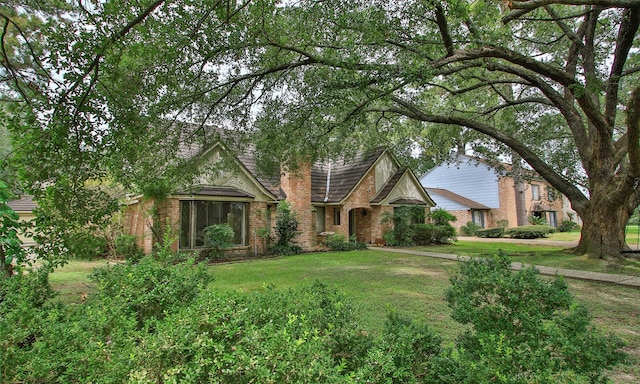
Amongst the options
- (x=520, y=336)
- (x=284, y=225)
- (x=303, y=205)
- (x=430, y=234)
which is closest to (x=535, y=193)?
(x=430, y=234)

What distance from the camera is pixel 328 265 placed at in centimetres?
1253

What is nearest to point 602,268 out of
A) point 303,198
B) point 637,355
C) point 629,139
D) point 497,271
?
point 629,139

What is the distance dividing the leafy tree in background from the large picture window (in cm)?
494

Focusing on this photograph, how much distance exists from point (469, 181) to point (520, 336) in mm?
37300

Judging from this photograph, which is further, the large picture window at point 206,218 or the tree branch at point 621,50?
the large picture window at point 206,218

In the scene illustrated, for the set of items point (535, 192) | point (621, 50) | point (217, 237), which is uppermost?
point (621, 50)

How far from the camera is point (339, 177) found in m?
21.7

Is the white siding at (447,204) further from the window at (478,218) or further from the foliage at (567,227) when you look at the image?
the foliage at (567,227)

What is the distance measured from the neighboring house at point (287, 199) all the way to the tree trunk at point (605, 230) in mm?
9901

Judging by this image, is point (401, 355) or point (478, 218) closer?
point (401, 355)

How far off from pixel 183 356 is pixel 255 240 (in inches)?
569

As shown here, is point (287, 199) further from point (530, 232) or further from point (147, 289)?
point (530, 232)

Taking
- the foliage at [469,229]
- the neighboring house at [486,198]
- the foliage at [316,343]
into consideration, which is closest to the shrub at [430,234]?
the foliage at [469,229]

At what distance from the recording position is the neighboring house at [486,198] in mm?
33594
